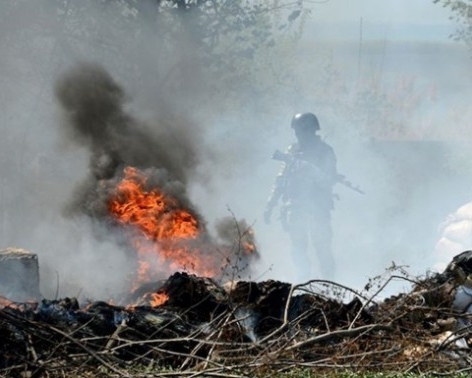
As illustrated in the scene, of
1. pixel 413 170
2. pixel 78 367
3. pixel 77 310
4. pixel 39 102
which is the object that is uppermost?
pixel 413 170

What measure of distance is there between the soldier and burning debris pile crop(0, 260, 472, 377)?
148 inches

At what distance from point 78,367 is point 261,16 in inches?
539

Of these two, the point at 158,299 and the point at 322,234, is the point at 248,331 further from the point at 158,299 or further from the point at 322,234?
the point at 322,234

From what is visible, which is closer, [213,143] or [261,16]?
[261,16]

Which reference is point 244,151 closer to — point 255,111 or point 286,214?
point 255,111

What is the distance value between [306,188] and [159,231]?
2701 mm

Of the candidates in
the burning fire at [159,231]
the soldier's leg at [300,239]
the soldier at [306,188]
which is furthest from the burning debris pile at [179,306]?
the soldier at [306,188]

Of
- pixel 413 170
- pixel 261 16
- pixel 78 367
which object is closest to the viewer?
pixel 78 367

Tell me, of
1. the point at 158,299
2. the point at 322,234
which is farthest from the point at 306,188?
the point at 158,299

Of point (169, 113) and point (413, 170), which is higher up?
point (413, 170)

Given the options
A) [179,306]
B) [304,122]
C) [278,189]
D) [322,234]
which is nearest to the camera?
[179,306]

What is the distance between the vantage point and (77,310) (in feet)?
25.4

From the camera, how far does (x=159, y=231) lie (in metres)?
11.4

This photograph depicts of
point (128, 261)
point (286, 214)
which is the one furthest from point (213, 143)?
point (128, 261)
